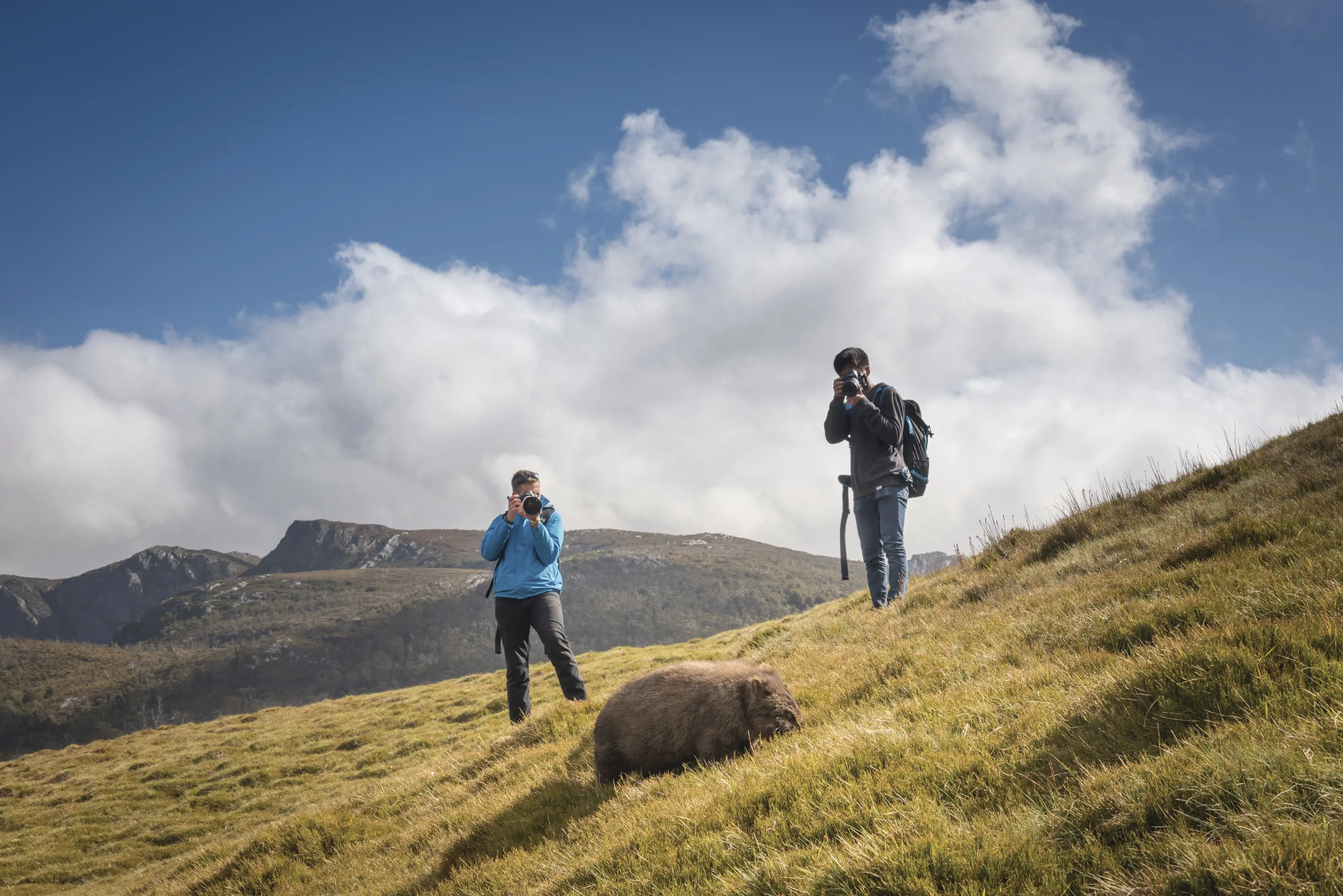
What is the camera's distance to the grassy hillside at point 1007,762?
110 inches

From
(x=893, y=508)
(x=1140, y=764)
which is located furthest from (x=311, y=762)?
(x=1140, y=764)

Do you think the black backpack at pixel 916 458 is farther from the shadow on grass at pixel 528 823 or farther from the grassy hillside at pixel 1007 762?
the shadow on grass at pixel 528 823

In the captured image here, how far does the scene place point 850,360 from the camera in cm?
1012

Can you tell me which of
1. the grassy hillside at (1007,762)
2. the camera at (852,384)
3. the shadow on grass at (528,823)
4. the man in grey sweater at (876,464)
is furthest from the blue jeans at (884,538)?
the shadow on grass at (528,823)

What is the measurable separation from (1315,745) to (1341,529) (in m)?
4.47

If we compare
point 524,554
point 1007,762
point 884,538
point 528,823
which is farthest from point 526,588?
point 1007,762

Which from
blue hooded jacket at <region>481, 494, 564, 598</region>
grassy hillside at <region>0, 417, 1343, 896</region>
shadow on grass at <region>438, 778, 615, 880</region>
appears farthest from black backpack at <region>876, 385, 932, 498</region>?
shadow on grass at <region>438, 778, 615, 880</region>

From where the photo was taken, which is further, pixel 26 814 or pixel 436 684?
pixel 436 684

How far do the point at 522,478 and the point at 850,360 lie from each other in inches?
209

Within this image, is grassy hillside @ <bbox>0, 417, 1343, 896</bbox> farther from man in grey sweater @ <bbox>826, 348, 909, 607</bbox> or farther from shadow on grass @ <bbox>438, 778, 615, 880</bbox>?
man in grey sweater @ <bbox>826, 348, 909, 607</bbox>

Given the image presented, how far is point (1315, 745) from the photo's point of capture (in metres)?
2.89

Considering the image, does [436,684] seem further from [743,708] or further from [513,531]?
[743,708]

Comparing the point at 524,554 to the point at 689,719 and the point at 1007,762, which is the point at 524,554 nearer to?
the point at 689,719

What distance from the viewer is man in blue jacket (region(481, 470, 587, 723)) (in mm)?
9484
